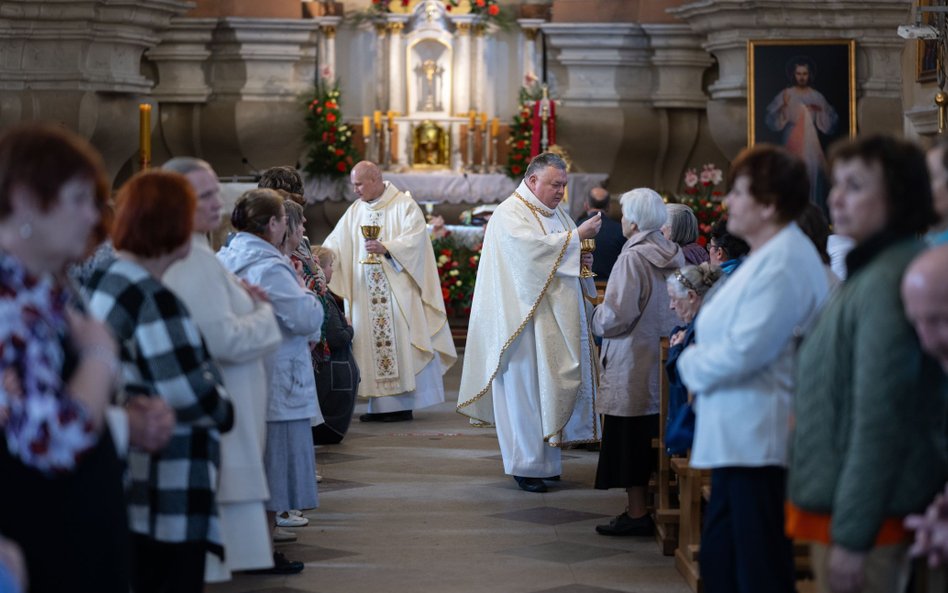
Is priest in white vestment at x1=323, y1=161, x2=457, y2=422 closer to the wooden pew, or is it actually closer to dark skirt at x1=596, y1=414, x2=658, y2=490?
dark skirt at x1=596, y1=414, x2=658, y2=490

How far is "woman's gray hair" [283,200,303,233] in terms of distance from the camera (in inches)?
243

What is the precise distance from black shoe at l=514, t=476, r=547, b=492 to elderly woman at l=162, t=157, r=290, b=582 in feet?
11.4

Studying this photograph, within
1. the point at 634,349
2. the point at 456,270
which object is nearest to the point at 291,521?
the point at 634,349

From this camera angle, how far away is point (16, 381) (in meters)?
2.93

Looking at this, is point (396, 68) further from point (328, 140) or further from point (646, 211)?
point (646, 211)

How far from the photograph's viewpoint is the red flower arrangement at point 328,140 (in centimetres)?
1611

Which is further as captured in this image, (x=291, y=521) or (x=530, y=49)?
(x=530, y=49)

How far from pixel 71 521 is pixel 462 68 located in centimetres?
1423

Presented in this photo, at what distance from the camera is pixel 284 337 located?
223 inches

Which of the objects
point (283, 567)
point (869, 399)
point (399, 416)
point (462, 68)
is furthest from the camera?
point (462, 68)

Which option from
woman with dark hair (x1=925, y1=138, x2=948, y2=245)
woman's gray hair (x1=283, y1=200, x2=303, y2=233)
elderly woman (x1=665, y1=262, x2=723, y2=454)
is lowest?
elderly woman (x1=665, y1=262, x2=723, y2=454)

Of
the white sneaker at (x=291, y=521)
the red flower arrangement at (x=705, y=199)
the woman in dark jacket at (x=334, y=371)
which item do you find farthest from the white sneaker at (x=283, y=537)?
the red flower arrangement at (x=705, y=199)

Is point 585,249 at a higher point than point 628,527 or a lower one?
higher

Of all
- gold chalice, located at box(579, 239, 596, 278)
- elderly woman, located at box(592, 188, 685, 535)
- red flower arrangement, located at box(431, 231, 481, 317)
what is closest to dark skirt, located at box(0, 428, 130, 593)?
elderly woman, located at box(592, 188, 685, 535)
